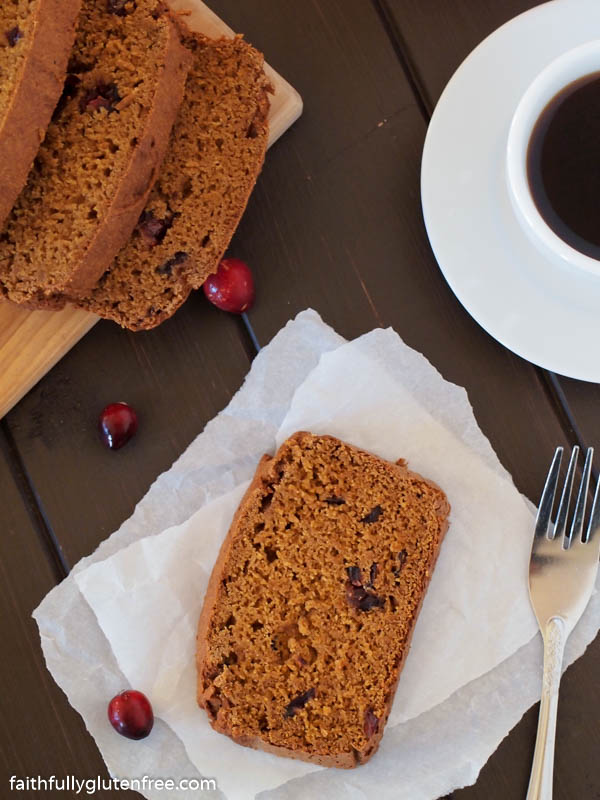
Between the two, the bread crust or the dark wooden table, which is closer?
the bread crust

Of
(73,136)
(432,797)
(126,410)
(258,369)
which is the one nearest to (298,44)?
(73,136)

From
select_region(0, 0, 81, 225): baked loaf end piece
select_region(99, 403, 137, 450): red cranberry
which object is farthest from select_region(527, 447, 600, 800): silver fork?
select_region(0, 0, 81, 225): baked loaf end piece

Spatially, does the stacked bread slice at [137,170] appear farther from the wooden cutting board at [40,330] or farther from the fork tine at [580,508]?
the fork tine at [580,508]

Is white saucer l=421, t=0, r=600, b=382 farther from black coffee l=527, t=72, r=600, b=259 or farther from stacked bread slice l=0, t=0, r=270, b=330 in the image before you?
stacked bread slice l=0, t=0, r=270, b=330

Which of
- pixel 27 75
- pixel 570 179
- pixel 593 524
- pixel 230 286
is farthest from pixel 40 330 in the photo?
pixel 593 524

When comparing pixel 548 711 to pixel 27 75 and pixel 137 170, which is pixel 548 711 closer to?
pixel 137 170

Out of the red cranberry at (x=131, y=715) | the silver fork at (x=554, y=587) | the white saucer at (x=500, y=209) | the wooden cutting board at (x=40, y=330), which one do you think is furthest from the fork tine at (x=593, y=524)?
the wooden cutting board at (x=40, y=330)
